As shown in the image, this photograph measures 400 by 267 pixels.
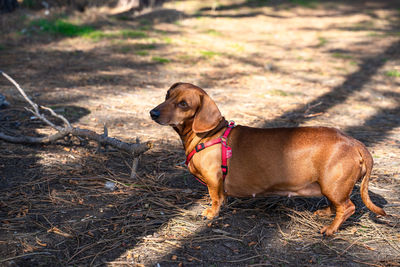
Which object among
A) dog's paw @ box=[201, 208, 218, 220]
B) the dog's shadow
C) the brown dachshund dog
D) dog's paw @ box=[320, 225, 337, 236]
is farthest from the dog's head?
dog's paw @ box=[320, 225, 337, 236]

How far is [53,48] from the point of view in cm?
945

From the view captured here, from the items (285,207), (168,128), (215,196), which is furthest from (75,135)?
(285,207)

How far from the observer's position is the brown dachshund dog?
312 centimetres

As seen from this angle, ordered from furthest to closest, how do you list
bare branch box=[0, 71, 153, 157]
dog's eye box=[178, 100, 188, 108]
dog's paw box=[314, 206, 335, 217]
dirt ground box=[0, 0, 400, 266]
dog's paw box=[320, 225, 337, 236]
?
1. bare branch box=[0, 71, 153, 157]
2. dog's paw box=[314, 206, 335, 217]
3. dog's eye box=[178, 100, 188, 108]
4. dog's paw box=[320, 225, 337, 236]
5. dirt ground box=[0, 0, 400, 266]

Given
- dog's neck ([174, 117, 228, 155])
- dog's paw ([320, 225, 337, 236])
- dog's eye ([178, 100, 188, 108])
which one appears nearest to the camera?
dog's paw ([320, 225, 337, 236])

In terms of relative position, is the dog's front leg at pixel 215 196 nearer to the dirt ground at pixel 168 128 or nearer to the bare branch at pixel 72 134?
the dirt ground at pixel 168 128

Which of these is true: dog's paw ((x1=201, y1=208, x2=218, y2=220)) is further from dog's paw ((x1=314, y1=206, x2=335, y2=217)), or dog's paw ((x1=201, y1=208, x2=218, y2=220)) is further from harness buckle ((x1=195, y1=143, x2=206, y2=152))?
dog's paw ((x1=314, y1=206, x2=335, y2=217))

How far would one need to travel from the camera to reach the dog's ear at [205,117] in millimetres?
3352

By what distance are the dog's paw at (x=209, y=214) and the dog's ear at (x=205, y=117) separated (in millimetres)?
723

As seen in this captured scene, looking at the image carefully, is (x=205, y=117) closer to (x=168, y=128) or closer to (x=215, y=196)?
(x=215, y=196)

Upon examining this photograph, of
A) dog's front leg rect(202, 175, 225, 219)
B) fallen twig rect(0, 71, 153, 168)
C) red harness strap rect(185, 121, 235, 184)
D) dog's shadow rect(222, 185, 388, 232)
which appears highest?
red harness strap rect(185, 121, 235, 184)

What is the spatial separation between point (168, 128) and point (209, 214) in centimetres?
234

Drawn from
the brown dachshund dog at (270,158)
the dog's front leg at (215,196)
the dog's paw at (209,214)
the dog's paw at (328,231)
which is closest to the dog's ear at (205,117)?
the brown dachshund dog at (270,158)

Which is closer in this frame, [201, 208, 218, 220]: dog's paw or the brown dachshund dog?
the brown dachshund dog
